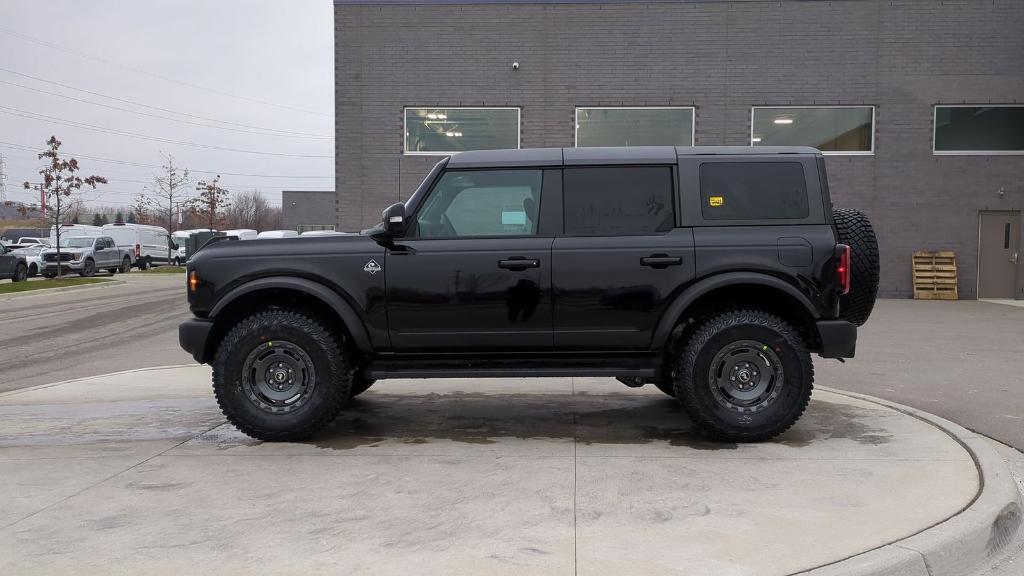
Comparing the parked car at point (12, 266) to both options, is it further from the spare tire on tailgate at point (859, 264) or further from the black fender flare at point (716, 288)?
the spare tire on tailgate at point (859, 264)

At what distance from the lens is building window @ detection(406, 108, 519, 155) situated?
18781 millimetres

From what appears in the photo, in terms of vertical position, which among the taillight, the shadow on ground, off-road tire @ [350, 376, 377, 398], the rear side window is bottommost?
the shadow on ground

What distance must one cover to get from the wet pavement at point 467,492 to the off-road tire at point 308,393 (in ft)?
0.56

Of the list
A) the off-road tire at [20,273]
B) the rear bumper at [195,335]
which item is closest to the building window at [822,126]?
the rear bumper at [195,335]

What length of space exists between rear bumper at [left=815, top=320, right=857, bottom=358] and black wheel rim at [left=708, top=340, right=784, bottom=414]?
36cm

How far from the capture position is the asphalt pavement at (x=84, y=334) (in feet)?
31.6

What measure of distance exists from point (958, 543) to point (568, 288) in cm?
268

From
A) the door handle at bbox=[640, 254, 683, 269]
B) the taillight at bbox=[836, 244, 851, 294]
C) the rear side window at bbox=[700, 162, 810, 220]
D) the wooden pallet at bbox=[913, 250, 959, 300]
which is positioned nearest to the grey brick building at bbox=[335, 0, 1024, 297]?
the wooden pallet at bbox=[913, 250, 959, 300]

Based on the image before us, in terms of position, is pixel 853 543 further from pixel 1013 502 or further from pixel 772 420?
pixel 772 420

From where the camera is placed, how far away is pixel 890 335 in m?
11.9

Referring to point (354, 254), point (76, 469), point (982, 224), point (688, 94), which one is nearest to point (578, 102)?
point (688, 94)

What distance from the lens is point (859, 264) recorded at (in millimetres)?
5395

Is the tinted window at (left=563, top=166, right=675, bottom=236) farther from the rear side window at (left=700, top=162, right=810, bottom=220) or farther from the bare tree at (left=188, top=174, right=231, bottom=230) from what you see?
the bare tree at (left=188, top=174, right=231, bottom=230)

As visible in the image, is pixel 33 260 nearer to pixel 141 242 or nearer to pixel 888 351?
pixel 141 242
